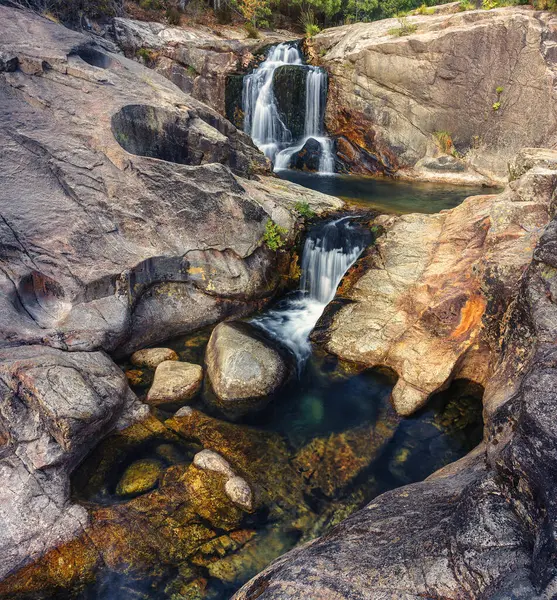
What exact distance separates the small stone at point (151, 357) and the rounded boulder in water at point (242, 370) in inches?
27.0

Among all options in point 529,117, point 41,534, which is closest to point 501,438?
point 41,534

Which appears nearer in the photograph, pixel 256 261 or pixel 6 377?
pixel 6 377

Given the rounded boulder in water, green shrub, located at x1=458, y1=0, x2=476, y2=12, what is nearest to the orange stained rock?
the rounded boulder in water

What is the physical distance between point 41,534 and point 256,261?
5859 mm

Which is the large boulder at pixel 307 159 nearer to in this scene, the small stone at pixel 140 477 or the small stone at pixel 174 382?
the small stone at pixel 174 382

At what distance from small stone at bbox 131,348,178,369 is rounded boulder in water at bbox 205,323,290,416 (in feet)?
2.25

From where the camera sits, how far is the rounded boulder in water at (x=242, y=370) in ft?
22.1

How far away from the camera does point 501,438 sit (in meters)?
4.15

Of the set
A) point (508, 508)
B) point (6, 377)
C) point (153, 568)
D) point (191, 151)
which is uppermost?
point (191, 151)

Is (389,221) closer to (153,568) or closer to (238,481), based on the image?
(238,481)

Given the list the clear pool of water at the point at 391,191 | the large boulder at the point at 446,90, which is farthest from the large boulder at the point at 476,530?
the large boulder at the point at 446,90

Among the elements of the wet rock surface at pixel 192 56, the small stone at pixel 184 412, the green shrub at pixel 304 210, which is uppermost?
the wet rock surface at pixel 192 56

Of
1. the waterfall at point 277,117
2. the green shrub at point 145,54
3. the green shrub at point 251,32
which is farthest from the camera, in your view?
the green shrub at point 251,32

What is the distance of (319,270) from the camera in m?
9.48
